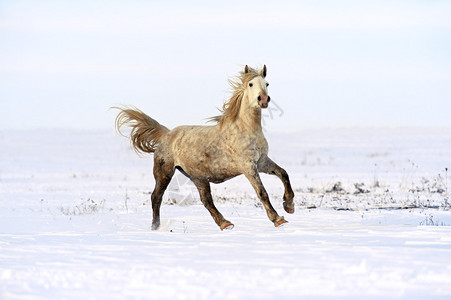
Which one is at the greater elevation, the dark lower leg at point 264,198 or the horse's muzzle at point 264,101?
the horse's muzzle at point 264,101

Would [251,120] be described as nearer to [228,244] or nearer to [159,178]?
[159,178]

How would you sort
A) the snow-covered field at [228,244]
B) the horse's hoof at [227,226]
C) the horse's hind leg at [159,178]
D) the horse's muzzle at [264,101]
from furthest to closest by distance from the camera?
the horse's hind leg at [159,178] < the horse's hoof at [227,226] < the horse's muzzle at [264,101] < the snow-covered field at [228,244]

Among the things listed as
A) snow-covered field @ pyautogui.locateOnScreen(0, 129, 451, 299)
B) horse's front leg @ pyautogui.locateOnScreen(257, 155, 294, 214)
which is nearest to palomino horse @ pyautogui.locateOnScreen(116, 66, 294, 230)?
horse's front leg @ pyautogui.locateOnScreen(257, 155, 294, 214)

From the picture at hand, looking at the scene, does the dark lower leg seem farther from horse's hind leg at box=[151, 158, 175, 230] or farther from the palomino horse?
horse's hind leg at box=[151, 158, 175, 230]

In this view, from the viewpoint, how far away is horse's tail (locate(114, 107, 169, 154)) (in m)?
9.82

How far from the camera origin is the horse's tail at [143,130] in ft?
32.2

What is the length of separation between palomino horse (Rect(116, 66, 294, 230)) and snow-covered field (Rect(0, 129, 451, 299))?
52 cm

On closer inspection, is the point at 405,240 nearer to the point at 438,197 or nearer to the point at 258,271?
the point at 258,271

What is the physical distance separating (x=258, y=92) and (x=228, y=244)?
6.70 feet

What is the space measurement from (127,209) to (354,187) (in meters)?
6.30

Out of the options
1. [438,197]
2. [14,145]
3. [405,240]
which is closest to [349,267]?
[405,240]

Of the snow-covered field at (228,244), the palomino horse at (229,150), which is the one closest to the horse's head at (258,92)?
the palomino horse at (229,150)

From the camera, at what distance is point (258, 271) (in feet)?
18.3

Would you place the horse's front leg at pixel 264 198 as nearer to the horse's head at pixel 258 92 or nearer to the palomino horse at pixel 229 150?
the palomino horse at pixel 229 150
